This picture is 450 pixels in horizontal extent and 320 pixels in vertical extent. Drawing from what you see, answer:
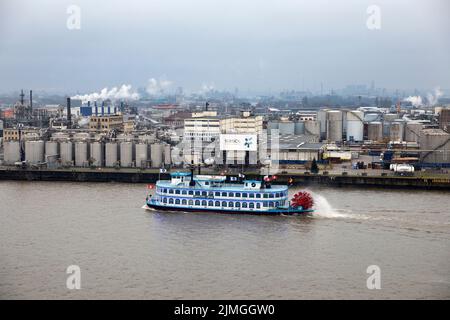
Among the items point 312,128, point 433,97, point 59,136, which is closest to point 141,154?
point 59,136

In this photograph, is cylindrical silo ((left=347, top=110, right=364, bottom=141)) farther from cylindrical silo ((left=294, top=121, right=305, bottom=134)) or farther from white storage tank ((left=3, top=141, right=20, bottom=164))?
white storage tank ((left=3, top=141, right=20, bottom=164))

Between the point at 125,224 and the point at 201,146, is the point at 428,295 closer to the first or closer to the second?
the point at 125,224

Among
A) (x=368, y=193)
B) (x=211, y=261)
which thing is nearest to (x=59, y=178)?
(x=368, y=193)

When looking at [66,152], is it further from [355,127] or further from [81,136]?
[355,127]

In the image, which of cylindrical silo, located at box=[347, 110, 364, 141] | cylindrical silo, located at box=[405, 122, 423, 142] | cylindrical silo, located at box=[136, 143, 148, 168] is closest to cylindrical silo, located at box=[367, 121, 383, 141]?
cylindrical silo, located at box=[347, 110, 364, 141]

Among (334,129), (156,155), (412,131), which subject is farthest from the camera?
(334,129)
